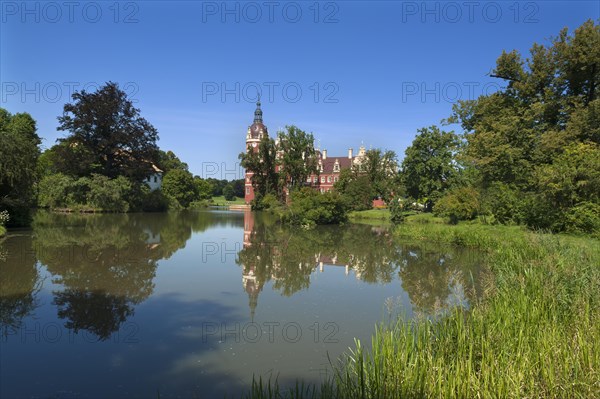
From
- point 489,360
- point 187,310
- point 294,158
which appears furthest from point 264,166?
point 489,360

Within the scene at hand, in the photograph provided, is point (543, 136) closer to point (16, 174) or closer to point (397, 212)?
point (397, 212)

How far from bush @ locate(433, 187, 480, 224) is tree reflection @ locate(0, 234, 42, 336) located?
82.2 feet

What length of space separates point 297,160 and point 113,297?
4965 centimetres

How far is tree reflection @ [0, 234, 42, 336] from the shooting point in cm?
692

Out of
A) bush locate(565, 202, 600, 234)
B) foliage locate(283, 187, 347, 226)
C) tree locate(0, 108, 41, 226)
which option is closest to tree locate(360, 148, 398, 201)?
foliage locate(283, 187, 347, 226)

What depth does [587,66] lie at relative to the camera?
20953 mm

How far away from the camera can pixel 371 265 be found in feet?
46.3

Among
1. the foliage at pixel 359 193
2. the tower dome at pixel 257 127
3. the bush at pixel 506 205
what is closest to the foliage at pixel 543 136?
the bush at pixel 506 205

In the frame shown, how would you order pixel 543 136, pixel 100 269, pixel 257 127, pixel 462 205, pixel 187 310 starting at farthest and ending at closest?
1. pixel 257 127
2. pixel 462 205
3. pixel 543 136
4. pixel 100 269
5. pixel 187 310

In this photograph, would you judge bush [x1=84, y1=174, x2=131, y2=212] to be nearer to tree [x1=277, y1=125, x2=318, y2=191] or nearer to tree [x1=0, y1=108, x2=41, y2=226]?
tree [x1=0, y1=108, x2=41, y2=226]

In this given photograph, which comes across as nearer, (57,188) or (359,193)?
(57,188)

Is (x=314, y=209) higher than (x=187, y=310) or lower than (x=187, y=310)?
higher

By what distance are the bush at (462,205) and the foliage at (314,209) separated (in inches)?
349

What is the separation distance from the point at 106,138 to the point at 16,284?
1236 inches
